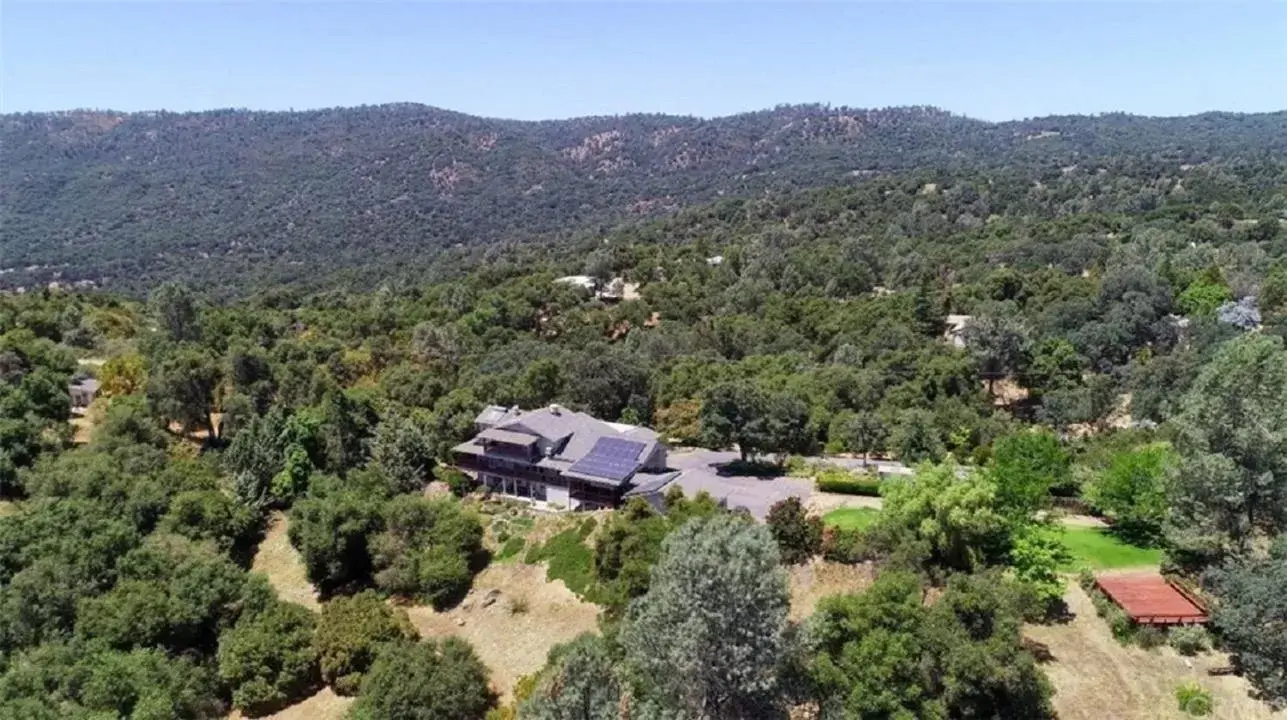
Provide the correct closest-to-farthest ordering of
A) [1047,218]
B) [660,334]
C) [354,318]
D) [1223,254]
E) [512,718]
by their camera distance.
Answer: [512,718], [660,334], [354,318], [1223,254], [1047,218]

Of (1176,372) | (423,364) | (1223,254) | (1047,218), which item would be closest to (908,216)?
(1047,218)

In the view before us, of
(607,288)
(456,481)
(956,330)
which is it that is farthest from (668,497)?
(607,288)

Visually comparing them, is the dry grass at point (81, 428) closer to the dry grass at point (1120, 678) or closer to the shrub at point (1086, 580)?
the dry grass at point (1120, 678)

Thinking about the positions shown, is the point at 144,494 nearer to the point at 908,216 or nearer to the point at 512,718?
the point at 512,718

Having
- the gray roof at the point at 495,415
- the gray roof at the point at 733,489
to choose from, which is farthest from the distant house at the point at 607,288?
the gray roof at the point at 733,489

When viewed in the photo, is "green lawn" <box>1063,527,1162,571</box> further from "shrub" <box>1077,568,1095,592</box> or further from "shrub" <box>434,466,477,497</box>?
"shrub" <box>434,466,477,497</box>

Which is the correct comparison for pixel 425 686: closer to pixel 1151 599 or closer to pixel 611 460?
pixel 611 460
